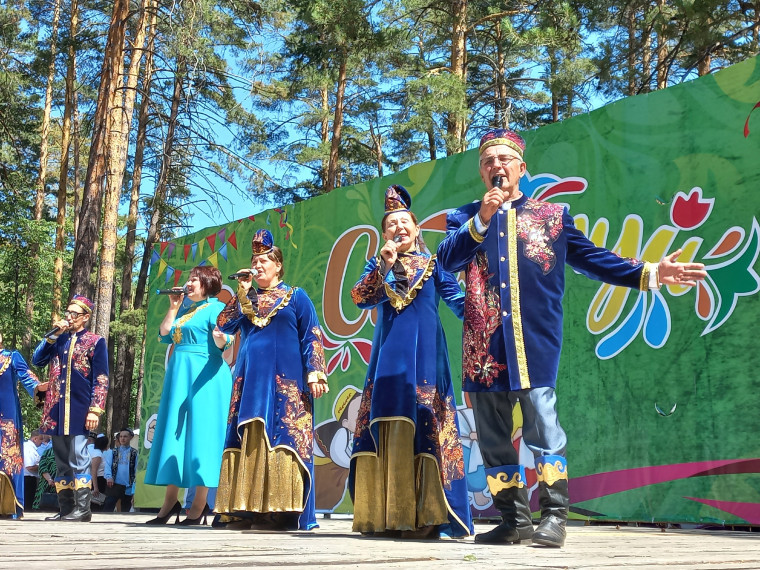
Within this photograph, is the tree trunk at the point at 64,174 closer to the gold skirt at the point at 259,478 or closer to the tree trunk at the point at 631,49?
the tree trunk at the point at 631,49

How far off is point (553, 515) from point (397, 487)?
744 millimetres

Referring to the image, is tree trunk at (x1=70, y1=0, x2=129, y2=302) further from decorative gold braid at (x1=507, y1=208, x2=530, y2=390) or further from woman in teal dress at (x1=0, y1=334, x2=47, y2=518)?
decorative gold braid at (x1=507, y1=208, x2=530, y2=390)

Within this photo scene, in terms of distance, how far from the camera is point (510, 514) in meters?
2.94

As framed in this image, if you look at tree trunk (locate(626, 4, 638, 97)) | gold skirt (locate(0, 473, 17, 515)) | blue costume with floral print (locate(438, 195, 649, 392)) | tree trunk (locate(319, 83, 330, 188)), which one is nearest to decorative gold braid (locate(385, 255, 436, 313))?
blue costume with floral print (locate(438, 195, 649, 392))

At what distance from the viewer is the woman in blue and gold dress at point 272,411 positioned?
4.06m

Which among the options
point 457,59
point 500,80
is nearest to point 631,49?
point 457,59

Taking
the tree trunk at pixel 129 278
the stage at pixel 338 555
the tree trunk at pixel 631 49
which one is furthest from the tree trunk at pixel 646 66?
the tree trunk at pixel 129 278

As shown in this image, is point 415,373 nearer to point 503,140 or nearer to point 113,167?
point 503,140

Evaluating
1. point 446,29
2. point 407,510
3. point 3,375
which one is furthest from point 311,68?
point 407,510

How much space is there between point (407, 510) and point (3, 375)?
360 cm

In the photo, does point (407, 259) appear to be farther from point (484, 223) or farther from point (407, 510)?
point (407, 510)

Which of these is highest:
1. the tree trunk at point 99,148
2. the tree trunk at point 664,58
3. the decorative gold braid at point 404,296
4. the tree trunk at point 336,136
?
the tree trunk at point 336,136

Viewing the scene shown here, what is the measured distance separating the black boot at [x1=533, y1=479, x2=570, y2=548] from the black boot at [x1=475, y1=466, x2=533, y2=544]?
4.3 inches

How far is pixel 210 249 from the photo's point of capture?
8812mm
